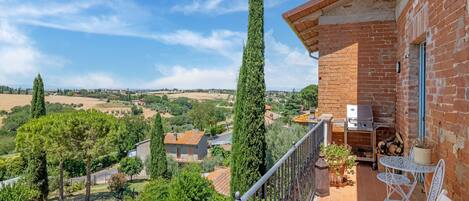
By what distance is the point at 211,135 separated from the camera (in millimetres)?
47812

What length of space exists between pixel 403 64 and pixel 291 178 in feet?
10.3

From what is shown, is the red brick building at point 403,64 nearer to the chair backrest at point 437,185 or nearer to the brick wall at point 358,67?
the brick wall at point 358,67

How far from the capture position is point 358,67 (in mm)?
5633

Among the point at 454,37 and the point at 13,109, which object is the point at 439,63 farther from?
the point at 13,109

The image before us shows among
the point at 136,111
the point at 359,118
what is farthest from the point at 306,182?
the point at 136,111

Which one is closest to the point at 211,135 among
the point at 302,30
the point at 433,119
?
the point at 302,30

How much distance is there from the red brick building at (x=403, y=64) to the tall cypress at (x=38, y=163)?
1727cm

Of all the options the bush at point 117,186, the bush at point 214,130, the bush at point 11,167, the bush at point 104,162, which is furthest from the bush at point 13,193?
the bush at point 214,130

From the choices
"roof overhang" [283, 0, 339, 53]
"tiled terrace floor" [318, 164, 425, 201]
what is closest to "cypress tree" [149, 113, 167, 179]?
"roof overhang" [283, 0, 339, 53]

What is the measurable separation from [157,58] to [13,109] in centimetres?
2318

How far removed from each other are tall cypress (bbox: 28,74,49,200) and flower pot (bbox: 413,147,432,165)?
64.8 feet

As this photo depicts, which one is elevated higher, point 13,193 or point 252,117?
point 252,117

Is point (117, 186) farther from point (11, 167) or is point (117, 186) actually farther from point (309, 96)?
point (309, 96)

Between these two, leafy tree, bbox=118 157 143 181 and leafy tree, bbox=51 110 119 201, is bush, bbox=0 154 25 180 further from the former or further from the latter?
leafy tree, bbox=51 110 119 201
